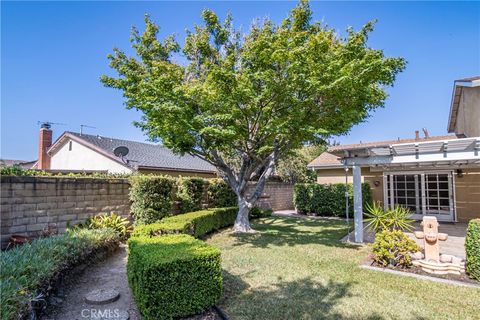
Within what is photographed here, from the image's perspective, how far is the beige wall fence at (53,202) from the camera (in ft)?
22.2

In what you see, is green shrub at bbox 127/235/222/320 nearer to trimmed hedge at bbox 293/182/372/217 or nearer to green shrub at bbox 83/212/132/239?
green shrub at bbox 83/212/132/239

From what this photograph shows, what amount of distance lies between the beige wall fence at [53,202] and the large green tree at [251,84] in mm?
2809

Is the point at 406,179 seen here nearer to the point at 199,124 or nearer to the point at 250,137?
the point at 250,137

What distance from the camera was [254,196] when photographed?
11547 millimetres

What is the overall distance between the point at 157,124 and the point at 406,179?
13797 mm

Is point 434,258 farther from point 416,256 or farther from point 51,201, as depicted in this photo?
point 51,201

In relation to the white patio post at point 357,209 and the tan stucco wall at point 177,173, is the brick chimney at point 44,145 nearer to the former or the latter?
the tan stucco wall at point 177,173

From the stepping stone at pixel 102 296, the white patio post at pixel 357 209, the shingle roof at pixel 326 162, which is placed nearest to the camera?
the stepping stone at pixel 102 296

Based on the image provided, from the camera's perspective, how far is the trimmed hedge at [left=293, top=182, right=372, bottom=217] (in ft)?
52.4

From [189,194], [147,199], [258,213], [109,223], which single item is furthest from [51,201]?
[258,213]

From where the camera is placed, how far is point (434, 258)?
6.56 m

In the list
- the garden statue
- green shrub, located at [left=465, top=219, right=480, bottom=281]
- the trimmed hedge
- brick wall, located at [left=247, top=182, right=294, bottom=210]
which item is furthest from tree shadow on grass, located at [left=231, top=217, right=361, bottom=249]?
brick wall, located at [left=247, top=182, right=294, bottom=210]

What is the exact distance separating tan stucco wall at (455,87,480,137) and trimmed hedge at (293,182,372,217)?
555cm

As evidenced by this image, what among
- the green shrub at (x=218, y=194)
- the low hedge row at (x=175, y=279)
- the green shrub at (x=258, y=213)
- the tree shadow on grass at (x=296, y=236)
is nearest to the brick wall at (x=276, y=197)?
the green shrub at (x=258, y=213)
